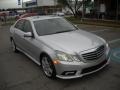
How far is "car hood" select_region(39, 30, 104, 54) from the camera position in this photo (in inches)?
171

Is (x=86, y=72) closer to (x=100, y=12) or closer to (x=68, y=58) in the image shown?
(x=68, y=58)

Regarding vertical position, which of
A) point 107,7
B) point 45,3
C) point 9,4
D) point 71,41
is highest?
point 9,4

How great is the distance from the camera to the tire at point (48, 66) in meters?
4.52

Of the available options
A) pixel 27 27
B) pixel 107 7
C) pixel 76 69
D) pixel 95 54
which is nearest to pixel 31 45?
pixel 27 27

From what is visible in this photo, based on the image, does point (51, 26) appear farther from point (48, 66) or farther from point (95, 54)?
point (95, 54)

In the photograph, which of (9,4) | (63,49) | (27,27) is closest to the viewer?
(63,49)

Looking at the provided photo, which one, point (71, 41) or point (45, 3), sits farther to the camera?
point (45, 3)

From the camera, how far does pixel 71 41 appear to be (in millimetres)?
4730

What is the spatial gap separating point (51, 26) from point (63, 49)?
163 cm

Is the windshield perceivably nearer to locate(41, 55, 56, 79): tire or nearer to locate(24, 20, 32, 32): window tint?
locate(24, 20, 32, 32): window tint

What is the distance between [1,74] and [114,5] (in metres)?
17.6

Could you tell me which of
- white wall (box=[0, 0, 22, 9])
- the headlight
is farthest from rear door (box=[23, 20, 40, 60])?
white wall (box=[0, 0, 22, 9])

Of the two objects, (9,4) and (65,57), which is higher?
(9,4)

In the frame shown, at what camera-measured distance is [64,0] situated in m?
24.3
